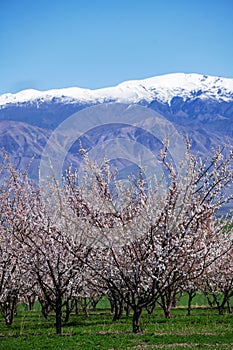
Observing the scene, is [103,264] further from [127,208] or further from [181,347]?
[181,347]

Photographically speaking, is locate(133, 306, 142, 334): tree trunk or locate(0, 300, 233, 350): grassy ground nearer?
locate(0, 300, 233, 350): grassy ground

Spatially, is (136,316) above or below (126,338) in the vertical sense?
above

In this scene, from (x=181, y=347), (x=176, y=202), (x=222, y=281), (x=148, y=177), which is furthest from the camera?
(x=222, y=281)

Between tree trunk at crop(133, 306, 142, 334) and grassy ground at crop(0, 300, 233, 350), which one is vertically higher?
tree trunk at crop(133, 306, 142, 334)

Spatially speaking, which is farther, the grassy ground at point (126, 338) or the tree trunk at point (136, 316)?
the tree trunk at point (136, 316)

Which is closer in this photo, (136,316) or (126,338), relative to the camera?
(126,338)

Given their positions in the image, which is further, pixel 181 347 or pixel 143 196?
pixel 143 196

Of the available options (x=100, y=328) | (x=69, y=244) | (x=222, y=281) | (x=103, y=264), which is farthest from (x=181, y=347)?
(x=222, y=281)

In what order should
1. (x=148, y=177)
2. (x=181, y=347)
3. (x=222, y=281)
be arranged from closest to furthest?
(x=181, y=347)
(x=148, y=177)
(x=222, y=281)

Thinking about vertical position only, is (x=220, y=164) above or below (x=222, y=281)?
above

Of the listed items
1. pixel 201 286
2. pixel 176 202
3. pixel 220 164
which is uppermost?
pixel 220 164

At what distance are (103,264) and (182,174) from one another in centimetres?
358

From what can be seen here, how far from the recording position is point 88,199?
→ 15977mm

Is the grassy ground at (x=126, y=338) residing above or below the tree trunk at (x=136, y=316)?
below
